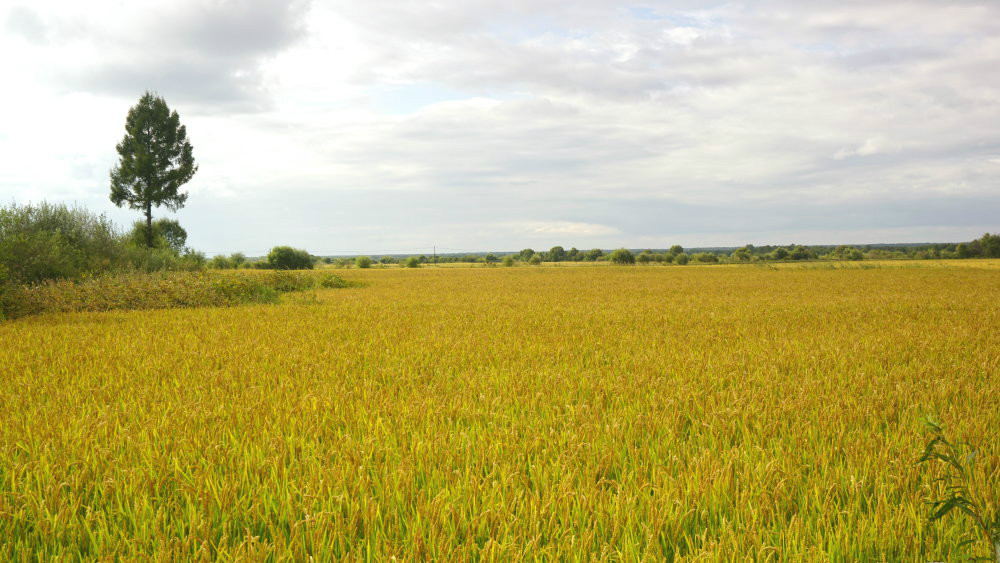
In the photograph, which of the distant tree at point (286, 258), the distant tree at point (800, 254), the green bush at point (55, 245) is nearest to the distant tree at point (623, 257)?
the distant tree at point (800, 254)

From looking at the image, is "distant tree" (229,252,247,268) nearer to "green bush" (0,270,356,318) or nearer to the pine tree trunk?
the pine tree trunk

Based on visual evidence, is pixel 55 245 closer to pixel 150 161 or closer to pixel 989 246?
pixel 150 161

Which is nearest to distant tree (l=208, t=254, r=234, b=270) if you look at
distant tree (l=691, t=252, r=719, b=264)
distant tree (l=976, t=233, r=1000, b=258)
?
distant tree (l=691, t=252, r=719, b=264)

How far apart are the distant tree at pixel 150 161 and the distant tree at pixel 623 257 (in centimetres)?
6419

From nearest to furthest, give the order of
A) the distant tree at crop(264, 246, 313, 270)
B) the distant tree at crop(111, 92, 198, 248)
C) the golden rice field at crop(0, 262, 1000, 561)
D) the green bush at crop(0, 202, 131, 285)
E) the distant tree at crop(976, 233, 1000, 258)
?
the golden rice field at crop(0, 262, 1000, 561)
the green bush at crop(0, 202, 131, 285)
the distant tree at crop(111, 92, 198, 248)
the distant tree at crop(264, 246, 313, 270)
the distant tree at crop(976, 233, 1000, 258)

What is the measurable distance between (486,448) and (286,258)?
59612 mm

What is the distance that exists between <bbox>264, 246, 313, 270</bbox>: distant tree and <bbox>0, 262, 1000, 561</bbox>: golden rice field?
2044 inches

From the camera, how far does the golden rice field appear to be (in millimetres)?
2812

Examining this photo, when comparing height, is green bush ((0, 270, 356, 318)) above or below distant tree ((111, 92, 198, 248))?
below

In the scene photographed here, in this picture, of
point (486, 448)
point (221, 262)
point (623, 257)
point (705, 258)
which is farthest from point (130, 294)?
point (705, 258)

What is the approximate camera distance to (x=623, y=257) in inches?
3479

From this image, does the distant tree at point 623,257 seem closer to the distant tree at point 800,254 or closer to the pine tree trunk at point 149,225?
the distant tree at point 800,254

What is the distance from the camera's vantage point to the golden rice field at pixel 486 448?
281 cm

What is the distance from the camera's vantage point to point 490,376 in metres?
6.49
